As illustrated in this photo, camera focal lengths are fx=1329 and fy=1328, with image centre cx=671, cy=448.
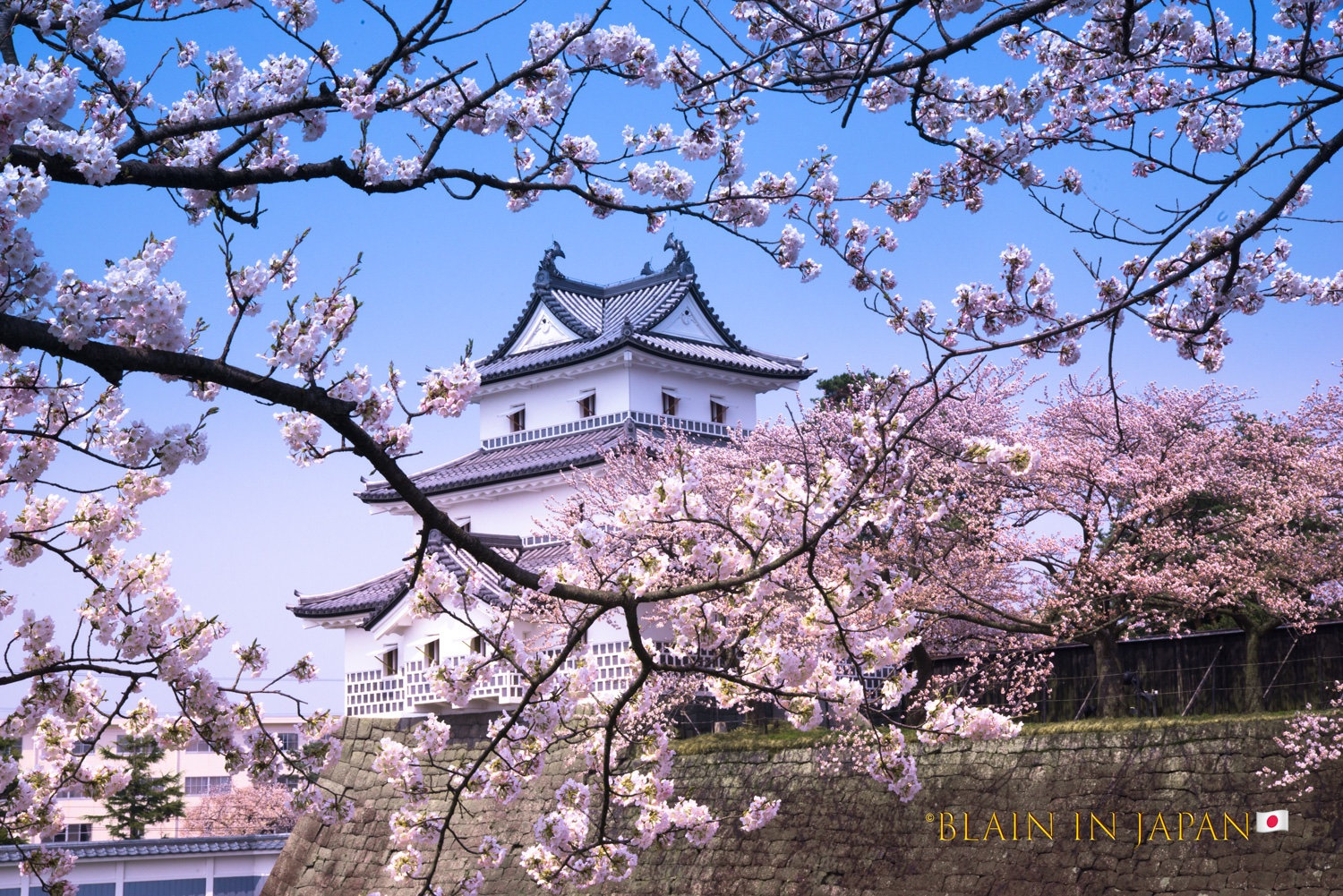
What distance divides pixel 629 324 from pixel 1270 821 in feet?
46.0

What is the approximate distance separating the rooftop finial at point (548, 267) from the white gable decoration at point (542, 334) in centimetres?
56

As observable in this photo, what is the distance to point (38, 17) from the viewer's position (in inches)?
175

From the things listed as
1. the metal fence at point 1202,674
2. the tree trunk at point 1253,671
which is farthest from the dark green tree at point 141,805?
the tree trunk at point 1253,671

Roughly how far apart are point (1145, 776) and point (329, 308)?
914 centimetres

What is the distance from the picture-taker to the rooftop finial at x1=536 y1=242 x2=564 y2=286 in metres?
24.8

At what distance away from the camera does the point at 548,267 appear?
2516 centimetres

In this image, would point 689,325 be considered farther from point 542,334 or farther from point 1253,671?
point 1253,671

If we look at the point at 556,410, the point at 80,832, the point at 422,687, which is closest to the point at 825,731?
the point at 422,687

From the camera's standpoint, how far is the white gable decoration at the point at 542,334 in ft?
78.8

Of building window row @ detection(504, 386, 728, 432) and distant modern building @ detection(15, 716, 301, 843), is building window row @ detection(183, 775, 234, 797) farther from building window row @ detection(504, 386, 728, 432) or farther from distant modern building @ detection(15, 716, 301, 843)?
building window row @ detection(504, 386, 728, 432)

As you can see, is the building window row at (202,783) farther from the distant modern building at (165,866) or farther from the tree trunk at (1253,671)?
the tree trunk at (1253,671)

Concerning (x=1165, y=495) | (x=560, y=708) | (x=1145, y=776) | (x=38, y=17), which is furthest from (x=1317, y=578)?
(x=38, y=17)

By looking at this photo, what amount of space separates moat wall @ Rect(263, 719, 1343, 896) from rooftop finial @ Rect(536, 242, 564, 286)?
11.6m

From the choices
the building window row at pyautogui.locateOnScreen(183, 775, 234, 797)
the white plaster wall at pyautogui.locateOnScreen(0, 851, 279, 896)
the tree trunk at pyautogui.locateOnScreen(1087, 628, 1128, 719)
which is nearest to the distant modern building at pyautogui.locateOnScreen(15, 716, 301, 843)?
the building window row at pyautogui.locateOnScreen(183, 775, 234, 797)
